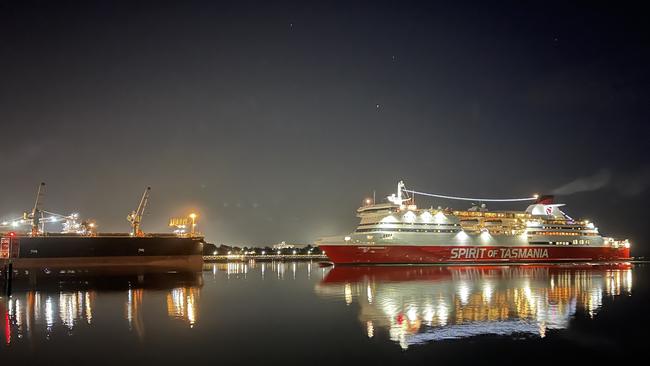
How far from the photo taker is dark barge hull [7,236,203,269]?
63312 millimetres

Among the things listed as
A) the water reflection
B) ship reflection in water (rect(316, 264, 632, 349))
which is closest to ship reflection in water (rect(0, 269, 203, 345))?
ship reflection in water (rect(316, 264, 632, 349))

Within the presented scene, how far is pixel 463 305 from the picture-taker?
2734 centimetres

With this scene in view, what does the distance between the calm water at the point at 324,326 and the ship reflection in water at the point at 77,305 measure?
0.07 m

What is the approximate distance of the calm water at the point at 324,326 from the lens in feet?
55.8

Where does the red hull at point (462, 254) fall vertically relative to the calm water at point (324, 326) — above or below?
below

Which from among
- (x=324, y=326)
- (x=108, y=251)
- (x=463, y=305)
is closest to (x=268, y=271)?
(x=108, y=251)

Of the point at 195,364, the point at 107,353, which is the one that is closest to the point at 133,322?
the point at 107,353

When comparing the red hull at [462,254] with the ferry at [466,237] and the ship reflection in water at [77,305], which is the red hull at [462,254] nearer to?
the ferry at [466,237]

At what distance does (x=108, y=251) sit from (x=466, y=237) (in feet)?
A: 168

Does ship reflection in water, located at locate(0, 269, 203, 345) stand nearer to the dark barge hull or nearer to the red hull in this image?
the dark barge hull

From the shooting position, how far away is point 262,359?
16.6 metres

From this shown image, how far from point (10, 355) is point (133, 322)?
20.9ft

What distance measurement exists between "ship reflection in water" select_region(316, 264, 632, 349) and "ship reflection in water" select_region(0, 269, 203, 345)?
966cm

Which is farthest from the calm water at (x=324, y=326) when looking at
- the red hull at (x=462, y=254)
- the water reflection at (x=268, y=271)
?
the red hull at (x=462, y=254)
